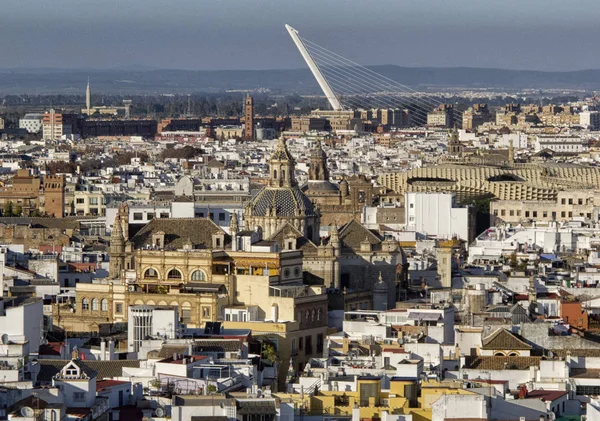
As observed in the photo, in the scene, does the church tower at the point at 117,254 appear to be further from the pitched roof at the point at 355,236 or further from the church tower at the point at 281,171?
the church tower at the point at 281,171

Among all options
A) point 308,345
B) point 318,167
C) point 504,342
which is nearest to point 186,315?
point 308,345

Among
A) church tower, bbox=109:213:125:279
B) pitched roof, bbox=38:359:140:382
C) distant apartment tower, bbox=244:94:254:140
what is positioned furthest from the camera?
distant apartment tower, bbox=244:94:254:140

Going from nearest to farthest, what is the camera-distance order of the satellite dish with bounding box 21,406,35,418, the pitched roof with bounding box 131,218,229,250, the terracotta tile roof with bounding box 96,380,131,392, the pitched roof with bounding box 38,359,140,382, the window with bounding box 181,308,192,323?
the satellite dish with bounding box 21,406,35,418, the terracotta tile roof with bounding box 96,380,131,392, the pitched roof with bounding box 38,359,140,382, the window with bounding box 181,308,192,323, the pitched roof with bounding box 131,218,229,250

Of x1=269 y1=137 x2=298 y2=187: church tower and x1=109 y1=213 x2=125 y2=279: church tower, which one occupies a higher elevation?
x1=269 y1=137 x2=298 y2=187: church tower

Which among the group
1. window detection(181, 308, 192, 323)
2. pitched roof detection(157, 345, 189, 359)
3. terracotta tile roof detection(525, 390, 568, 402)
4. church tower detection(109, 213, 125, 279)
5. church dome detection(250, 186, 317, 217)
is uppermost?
church dome detection(250, 186, 317, 217)

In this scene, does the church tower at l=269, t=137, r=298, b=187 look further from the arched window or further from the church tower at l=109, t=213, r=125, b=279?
the arched window

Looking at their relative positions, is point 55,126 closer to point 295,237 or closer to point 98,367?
point 295,237

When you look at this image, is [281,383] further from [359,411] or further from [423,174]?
[423,174]

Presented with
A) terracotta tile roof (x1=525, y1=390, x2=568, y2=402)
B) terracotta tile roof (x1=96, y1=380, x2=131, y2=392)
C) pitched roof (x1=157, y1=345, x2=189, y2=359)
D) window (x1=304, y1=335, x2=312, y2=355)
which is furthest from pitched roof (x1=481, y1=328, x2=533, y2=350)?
terracotta tile roof (x1=96, y1=380, x2=131, y2=392)
